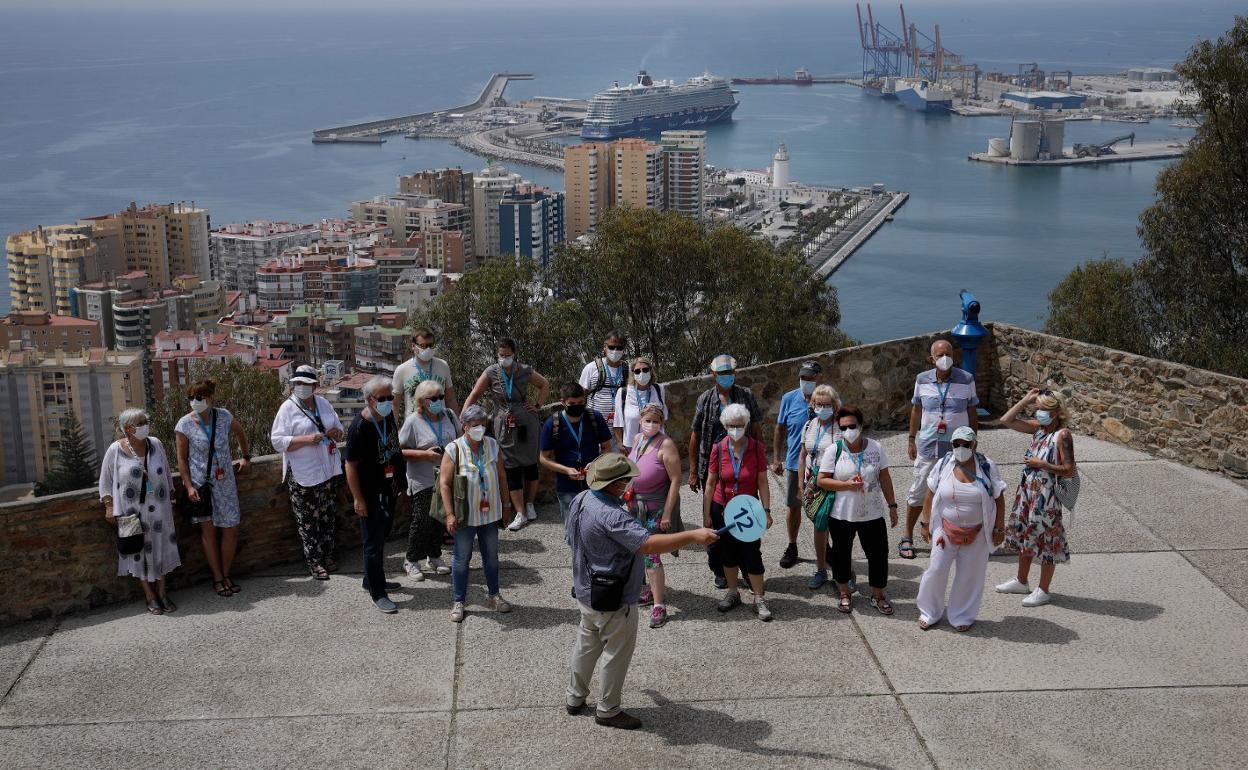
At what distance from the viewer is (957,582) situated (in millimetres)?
5605

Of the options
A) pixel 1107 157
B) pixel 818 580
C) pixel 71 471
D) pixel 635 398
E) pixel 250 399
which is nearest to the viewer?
pixel 818 580

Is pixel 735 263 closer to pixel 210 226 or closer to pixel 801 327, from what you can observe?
pixel 801 327

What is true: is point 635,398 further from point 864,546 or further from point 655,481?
point 864,546

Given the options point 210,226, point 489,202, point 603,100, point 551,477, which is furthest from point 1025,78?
point 551,477

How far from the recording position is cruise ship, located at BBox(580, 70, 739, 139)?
17150cm

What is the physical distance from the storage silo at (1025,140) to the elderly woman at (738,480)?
128 meters

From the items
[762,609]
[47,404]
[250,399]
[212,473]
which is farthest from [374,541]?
[47,404]

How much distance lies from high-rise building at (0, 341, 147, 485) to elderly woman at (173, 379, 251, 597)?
76.2m

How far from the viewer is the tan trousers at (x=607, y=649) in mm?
4605

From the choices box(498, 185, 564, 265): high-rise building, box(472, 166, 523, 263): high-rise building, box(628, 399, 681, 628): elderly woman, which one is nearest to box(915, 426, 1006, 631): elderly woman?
box(628, 399, 681, 628): elderly woman

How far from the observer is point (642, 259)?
72.8ft

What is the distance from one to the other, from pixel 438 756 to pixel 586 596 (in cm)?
79

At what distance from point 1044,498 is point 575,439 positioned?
2.27m

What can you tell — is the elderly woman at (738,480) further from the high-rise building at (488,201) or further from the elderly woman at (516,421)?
the high-rise building at (488,201)
